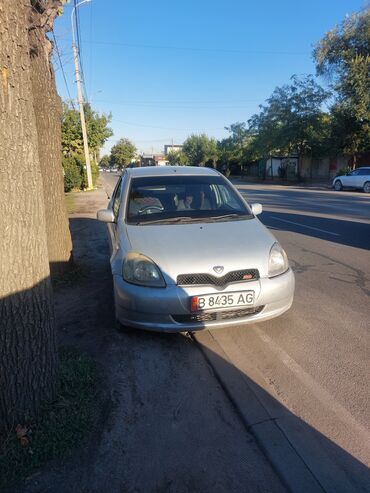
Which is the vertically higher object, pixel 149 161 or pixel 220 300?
pixel 149 161

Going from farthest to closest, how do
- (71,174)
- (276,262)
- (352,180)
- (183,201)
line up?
(71,174)
(352,180)
(183,201)
(276,262)

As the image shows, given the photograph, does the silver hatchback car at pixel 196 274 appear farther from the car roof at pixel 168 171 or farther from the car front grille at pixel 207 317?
the car roof at pixel 168 171

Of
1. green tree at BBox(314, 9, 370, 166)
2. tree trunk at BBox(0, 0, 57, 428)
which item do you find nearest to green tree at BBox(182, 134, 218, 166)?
green tree at BBox(314, 9, 370, 166)

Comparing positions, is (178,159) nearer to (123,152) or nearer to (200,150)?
(200,150)

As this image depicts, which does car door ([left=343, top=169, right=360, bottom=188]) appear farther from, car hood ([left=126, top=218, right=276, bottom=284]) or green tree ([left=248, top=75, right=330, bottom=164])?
car hood ([left=126, top=218, right=276, bottom=284])

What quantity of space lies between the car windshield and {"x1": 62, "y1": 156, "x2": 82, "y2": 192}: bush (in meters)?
22.2

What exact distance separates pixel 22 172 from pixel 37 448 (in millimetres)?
1608

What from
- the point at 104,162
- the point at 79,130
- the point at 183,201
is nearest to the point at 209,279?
the point at 183,201

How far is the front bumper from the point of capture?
11.0 feet

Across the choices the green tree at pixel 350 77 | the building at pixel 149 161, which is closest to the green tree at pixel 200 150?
the building at pixel 149 161

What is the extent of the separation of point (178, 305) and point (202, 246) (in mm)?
625

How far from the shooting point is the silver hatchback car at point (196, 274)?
337 centimetres

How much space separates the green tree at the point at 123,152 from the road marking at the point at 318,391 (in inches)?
3510

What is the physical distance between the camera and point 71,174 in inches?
1037
